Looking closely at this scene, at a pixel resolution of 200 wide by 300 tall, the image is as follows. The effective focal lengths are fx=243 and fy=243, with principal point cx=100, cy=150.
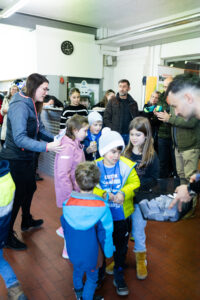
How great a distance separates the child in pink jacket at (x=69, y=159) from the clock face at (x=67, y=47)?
19.9ft

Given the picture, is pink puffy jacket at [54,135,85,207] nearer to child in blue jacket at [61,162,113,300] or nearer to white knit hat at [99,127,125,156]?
white knit hat at [99,127,125,156]

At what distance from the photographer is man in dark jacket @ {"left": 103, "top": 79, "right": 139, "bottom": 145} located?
3973 mm

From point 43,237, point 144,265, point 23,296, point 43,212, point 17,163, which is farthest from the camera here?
point 43,212

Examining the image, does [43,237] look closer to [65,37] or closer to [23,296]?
[23,296]

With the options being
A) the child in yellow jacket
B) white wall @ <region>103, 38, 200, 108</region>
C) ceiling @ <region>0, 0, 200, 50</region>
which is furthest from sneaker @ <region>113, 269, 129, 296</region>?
white wall @ <region>103, 38, 200, 108</region>

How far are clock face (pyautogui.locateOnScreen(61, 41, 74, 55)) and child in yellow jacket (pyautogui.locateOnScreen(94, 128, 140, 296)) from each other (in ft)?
21.6

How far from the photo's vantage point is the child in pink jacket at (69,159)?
218 centimetres

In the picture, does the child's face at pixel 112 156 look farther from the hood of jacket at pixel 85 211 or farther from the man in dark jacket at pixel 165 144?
the man in dark jacket at pixel 165 144

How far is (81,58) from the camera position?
808 cm

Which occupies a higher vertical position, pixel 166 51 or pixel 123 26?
pixel 123 26

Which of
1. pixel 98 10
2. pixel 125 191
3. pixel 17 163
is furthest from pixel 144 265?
pixel 98 10

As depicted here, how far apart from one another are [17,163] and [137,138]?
1147 mm

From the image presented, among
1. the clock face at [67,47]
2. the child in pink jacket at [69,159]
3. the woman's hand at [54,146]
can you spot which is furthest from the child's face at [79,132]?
the clock face at [67,47]

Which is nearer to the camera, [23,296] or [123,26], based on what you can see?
[23,296]
